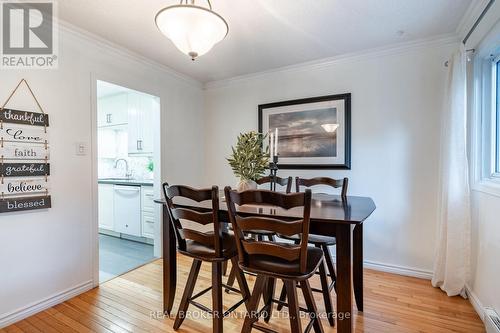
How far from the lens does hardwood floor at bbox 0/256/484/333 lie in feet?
6.02

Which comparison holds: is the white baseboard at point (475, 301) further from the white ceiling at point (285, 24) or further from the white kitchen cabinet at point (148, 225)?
the white kitchen cabinet at point (148, 225)

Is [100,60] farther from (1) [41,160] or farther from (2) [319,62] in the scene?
(2) [319,62]

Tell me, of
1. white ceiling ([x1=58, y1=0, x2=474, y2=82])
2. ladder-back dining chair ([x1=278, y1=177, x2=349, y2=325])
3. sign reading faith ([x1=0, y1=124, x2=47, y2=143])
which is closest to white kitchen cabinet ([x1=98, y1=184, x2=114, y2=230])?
sign reading faith ([x1=0, y1=124, x2=47, y2=143])

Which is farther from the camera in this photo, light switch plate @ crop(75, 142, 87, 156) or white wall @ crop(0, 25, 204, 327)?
light switch plate @ crop(75, 142, 87, 156)

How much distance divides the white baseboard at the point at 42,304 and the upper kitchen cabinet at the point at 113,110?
2735mm

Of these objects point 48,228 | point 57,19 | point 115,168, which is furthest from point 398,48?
point 115,168

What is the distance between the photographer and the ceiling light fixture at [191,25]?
1381 millimetres

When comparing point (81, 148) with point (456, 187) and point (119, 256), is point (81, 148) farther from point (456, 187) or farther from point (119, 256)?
point (456, 187)

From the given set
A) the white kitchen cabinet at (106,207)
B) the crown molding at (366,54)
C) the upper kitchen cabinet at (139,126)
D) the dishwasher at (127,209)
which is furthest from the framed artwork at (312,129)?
the white kitchen cabinet at (106,207)

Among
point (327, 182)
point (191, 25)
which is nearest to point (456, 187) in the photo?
point (327, 182)

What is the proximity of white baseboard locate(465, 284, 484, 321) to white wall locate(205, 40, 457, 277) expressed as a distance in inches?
16.3

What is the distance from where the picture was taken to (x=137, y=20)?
2.16 meters

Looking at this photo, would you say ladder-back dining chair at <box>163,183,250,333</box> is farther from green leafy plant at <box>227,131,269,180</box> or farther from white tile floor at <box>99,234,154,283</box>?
white tile floor at <box>99,234,154,283</box>

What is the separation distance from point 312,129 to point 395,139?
852mm
